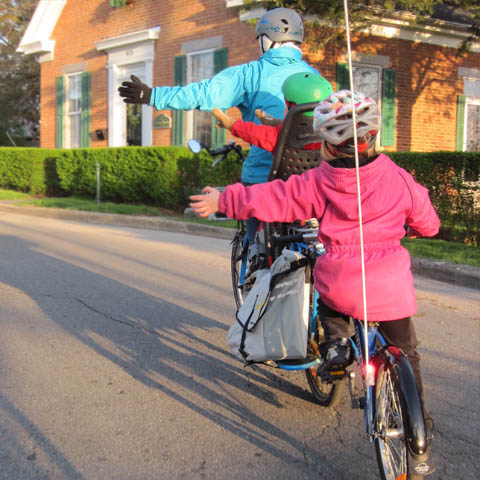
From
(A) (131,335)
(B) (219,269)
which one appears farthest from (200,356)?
(B) (219,269)

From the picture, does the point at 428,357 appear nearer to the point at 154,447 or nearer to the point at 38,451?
the point at 154,447

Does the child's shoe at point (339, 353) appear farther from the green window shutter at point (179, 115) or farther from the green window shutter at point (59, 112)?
the green window shutter at point (59, 112)

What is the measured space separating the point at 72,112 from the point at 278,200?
18.1m

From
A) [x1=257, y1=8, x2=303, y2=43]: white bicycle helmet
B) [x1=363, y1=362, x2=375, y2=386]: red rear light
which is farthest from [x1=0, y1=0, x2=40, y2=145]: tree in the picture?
[x1=363, y1=362, x2=375, y2=386]: red rear light

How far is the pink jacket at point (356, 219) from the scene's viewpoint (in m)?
2.71

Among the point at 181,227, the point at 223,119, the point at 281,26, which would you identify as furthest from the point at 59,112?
the point at 223,119

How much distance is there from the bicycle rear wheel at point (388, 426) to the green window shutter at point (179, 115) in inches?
554

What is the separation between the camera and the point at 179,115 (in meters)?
16.3

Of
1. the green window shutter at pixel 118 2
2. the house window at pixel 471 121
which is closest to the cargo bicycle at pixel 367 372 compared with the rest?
the house window at pixel 471 121

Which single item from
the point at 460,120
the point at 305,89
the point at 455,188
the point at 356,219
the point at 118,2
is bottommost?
the point at 356,219

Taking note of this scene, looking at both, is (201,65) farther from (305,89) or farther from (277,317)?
(277,317)

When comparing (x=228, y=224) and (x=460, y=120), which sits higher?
(x=460, y=120)

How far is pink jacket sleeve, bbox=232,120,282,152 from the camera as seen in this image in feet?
12.6

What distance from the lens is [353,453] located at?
3162 millimetres
